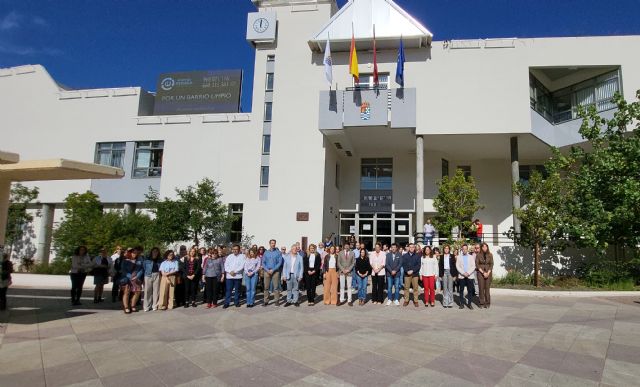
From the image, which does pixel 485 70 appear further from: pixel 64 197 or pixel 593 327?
pixel 64 197

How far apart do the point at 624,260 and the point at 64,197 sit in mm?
28014

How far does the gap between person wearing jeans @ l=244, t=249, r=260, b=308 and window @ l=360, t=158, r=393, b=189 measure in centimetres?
1309

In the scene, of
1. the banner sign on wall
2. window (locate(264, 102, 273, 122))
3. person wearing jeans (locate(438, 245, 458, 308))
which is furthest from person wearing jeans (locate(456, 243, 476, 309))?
the banner sign on wall

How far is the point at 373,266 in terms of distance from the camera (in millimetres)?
11180

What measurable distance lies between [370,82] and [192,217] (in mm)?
10943

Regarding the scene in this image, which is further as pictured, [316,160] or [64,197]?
[64,197]

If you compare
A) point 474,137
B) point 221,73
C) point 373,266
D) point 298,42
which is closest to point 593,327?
point 373,266

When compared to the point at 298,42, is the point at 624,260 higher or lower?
lower

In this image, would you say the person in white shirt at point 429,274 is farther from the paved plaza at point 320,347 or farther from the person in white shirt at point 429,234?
the person in white shirt at point 429,234

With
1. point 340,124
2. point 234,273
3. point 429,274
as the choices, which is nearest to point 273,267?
point 234,273

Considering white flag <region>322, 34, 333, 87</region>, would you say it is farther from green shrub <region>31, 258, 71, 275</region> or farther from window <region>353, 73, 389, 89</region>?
green shrub <region>31, 258, 71, 275</region>

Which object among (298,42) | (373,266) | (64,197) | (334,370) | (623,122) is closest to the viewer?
(334,370)

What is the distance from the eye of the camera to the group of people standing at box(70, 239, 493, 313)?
403 inches

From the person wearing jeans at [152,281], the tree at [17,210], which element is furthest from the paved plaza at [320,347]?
the tree at [17,210]
